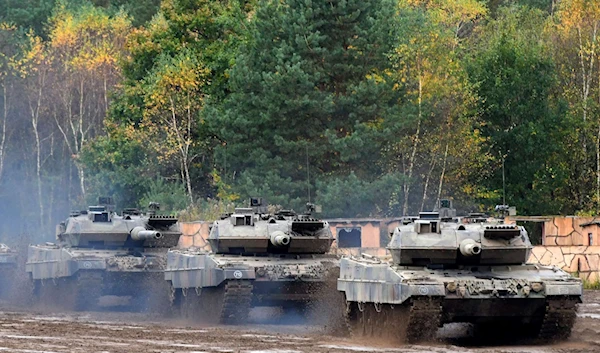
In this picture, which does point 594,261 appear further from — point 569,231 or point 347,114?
point 347,114

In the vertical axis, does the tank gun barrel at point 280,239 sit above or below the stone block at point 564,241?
above

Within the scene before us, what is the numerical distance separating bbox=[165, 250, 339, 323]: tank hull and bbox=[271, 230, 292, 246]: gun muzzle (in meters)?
0.34

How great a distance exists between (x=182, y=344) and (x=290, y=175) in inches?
1038

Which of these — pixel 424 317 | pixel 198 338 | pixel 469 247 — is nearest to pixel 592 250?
pixel 469 247

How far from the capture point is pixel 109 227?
95.3 feet

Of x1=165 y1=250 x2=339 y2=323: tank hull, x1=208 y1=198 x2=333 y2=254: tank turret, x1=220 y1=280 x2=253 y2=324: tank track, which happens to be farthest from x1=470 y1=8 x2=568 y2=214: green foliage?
x1=220 y1=280 x2=253 y2=324: tank track

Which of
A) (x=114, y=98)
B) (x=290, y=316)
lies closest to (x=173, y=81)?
(x=114, y=98)

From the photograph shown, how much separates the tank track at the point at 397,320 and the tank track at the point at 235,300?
8.37ft

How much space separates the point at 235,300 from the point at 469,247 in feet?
17.5

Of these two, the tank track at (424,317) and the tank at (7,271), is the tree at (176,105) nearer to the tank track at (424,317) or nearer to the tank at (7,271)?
the tank at (7,271)

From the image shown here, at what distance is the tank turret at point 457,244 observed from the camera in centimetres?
1981

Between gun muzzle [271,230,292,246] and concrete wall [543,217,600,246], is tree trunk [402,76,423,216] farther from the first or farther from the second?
gun muzzle [271,230,292,246]

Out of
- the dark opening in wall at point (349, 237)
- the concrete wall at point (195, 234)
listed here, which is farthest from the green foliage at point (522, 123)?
the concrete wall at point (195, 234)

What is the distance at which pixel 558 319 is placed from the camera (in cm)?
1945
